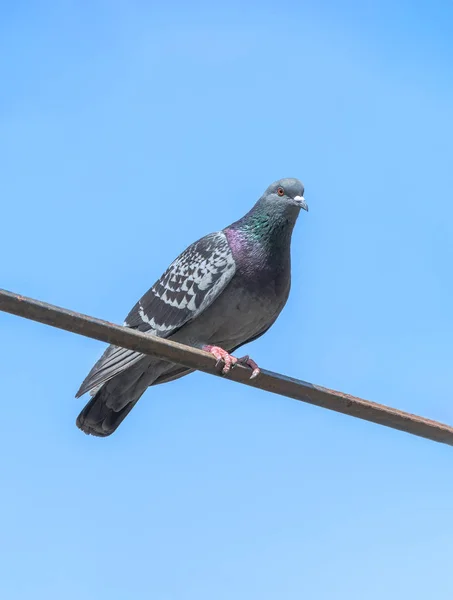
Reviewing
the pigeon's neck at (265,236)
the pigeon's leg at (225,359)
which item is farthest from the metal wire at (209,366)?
the pigeon's neck at (265,236)

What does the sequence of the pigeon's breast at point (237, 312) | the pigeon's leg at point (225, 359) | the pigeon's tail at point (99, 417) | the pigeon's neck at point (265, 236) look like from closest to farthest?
the pigeon's leg at point (225, 359) → the pigeon's breast at point (237, 312) → the pigeon's neck at point (265, 236) → the pigeon's tail at point (99, 417)

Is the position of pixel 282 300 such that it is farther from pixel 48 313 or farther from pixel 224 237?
pixel 48 313

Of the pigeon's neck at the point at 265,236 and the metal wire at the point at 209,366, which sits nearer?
the metal wire at the point at 209,366

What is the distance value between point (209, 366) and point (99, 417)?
385 cm

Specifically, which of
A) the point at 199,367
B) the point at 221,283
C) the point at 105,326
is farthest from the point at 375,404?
the point at 221,283

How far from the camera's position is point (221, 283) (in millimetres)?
9422

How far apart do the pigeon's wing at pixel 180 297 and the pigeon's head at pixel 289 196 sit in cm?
64

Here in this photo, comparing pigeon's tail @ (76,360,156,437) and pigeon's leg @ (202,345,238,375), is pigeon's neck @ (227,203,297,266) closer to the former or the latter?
pigeon's leg @ (202,345,238,375)

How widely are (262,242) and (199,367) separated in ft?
11.8

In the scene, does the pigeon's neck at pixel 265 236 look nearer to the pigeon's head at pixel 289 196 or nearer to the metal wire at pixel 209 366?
the pigeon's head at pixel 289 196

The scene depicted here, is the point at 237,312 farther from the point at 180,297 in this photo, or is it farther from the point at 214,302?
the point at 180,297

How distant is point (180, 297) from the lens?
9781 millimetres

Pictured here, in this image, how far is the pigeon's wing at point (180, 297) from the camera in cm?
946

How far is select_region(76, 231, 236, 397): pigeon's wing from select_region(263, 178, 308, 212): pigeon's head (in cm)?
64
